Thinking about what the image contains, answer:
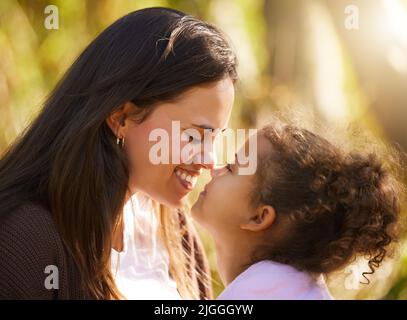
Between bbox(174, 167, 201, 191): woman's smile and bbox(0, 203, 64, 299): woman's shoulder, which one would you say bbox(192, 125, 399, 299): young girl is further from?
bbox(0, 203, 64, 299): woman's shoulder

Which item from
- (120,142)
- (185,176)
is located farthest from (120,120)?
(185,176)

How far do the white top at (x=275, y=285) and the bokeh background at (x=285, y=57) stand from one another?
1.69 metres

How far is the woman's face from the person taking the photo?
2195mm

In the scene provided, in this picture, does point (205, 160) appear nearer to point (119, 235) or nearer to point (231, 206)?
point (231, 206)

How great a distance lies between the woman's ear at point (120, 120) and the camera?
2176 millimetres

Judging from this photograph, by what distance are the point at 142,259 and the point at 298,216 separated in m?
0.63

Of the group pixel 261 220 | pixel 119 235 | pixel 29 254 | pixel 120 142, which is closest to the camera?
pixel 29 254

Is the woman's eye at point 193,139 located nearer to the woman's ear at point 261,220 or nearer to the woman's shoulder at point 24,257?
the woman's ear at point 261,220

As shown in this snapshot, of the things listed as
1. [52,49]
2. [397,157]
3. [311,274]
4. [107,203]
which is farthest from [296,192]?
[52,49]

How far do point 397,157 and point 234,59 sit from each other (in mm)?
576

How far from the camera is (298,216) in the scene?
2.05 m

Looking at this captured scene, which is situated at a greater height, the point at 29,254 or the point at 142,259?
the point at 29,254

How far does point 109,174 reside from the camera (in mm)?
2148
